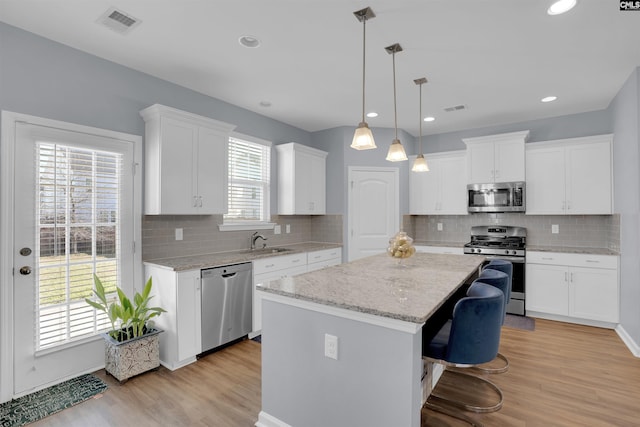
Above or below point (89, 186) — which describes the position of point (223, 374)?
below

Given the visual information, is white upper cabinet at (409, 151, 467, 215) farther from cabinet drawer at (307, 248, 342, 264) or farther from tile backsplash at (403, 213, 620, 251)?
cabinet drawer at (307, 248, 342, 264)

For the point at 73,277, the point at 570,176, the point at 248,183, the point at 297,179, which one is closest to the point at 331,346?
the point at 73,277

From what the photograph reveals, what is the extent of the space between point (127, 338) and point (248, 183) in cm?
228

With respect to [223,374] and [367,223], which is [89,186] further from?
[367,223]

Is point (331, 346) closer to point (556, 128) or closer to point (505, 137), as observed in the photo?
point (505, 137)

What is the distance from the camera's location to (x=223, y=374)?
9.23ft

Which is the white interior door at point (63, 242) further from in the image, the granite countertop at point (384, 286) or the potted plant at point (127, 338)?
the granite countertop at point (384, 286)

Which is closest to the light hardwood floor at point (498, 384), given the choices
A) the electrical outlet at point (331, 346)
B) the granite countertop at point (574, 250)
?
the electrical outlet at point (331, 346)

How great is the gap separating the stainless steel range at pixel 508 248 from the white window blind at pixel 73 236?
4.09 m

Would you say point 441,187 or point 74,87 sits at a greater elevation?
point 74,87

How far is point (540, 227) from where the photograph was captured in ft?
15.7

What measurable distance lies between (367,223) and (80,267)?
146 inches

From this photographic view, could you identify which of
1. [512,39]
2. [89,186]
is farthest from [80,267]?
[512,39]

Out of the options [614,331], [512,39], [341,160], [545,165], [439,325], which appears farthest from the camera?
[341,160]
